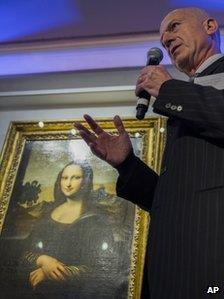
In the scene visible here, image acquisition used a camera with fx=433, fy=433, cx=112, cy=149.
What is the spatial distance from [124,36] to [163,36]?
944 mm

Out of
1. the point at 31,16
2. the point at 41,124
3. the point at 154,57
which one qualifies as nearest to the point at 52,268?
the point at 41,124

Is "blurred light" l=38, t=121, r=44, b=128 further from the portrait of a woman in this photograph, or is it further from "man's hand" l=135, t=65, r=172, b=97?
"man's hand" l=135, t=65, r=172, b=97

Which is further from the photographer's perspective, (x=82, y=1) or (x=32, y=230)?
(x=82, y=1)

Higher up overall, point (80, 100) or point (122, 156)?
point (80, 100)

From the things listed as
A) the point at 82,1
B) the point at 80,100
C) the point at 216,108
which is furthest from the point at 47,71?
the point at 216,108

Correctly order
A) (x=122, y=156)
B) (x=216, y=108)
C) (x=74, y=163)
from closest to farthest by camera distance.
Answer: (x=216, y=108)
(x=122, y=156)
(x=74, y=163)

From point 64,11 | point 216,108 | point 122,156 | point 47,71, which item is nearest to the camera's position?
point 216,108

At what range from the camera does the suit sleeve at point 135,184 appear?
136 cm

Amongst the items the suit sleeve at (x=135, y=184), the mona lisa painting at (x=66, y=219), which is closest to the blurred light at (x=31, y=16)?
the mona lisa painting at (x=66, y=219)

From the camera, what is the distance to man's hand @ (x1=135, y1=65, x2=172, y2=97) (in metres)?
1.12

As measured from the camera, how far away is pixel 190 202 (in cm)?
101

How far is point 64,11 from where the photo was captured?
239 cm

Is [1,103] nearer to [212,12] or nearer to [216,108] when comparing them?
[212,12]

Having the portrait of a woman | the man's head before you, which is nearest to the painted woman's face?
the portrait of a woman
